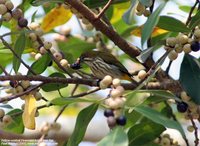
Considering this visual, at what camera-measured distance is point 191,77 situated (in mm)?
2102

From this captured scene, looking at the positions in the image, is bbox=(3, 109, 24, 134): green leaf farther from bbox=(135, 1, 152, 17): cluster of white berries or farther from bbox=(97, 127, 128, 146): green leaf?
bbox=(97, 127, 128, 146): green leaf

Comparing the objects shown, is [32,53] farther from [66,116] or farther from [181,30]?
[66,116]

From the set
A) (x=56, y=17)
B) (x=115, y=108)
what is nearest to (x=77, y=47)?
(x=56, y=17)

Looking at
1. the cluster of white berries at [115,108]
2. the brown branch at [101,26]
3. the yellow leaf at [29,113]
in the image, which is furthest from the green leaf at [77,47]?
the cluster of white berries at [115,108]

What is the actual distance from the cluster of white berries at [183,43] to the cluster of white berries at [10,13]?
20.1 inches

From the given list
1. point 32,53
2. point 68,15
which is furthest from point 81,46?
point 32,53

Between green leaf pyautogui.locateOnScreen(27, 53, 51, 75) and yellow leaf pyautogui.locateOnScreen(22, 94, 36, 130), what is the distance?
0.86 feet

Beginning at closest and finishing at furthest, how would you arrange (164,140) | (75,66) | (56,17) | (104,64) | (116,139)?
(116,139) < (164,140) < (75,66) < (56,17) < (104,64)

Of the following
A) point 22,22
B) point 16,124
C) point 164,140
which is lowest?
point 164,140

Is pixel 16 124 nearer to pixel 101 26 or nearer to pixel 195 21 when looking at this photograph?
pixel 101 26

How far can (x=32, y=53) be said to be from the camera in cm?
254

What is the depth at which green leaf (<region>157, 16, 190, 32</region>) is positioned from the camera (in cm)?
204

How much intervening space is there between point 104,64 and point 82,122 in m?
1.06

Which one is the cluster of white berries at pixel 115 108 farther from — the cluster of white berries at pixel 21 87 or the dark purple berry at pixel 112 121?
the cluster of white berries at pixel 21 87
